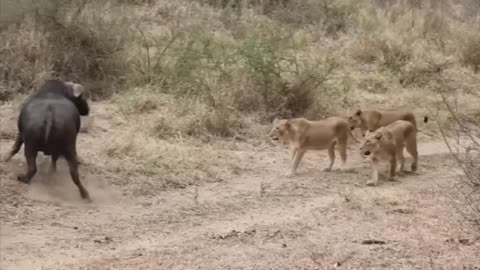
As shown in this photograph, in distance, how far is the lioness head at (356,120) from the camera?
33.4 feet

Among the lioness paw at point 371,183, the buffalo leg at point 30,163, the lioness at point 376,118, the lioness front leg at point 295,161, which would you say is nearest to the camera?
the buffalo leg at point 30,163

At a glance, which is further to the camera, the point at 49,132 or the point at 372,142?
the point at 372,142

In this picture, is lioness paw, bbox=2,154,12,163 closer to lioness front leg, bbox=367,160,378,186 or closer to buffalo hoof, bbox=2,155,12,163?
buffalo hoof, bbox=2,155,12,163

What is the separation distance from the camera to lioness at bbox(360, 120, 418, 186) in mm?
9125

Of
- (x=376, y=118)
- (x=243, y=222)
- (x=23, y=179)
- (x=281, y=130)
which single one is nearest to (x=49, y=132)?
(x=23, y=179)

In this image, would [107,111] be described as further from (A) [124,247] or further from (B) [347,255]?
(B) [347,255]

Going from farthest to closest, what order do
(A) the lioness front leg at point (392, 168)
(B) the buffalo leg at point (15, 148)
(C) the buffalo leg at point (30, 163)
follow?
(A) the lioness front leg at point (392, 168), (B) the buffalo leg at point (15, 148), (C) the buffalo leg at point (30, 163)

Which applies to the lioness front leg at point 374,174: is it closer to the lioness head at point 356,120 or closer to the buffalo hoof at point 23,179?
the lioness head at point 356,120

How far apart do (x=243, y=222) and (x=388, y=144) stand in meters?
2.20

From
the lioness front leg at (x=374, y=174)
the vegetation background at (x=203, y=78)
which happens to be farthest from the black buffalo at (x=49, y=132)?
the lioness front leg at (x=374, y=174)

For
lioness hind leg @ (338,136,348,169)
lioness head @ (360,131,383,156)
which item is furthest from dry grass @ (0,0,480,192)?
lioness head @ (360,131,383,156)

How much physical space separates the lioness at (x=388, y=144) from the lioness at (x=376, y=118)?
0.52 meters

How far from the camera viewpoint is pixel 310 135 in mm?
9406

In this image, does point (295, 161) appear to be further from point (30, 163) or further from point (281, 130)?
point (30, 163)
